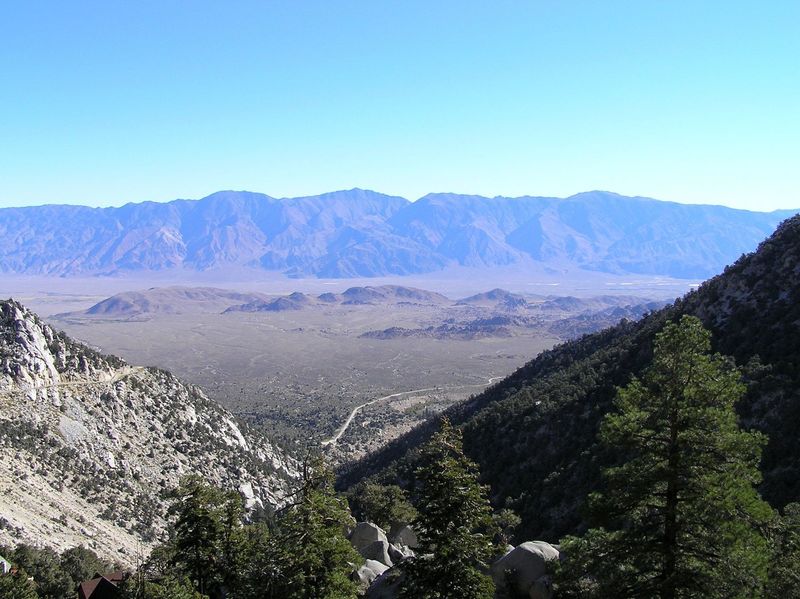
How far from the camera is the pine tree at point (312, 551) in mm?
15648

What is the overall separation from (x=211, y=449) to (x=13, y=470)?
19.1 meters

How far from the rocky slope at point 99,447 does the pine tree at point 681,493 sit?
31.9 metres

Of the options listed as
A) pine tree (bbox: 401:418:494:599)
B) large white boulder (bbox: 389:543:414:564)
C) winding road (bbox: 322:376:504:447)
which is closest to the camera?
pine tree (bbox: 401:418:494:599)

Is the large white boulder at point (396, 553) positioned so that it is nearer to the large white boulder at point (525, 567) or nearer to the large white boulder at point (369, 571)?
the large white boulder at point (369, 571)

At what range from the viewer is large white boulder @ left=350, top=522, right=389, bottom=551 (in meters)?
26.0

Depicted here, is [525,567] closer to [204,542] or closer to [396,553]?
[396,553]

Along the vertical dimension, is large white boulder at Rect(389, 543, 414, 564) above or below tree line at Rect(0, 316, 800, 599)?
below

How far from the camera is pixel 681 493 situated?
38.5 ft

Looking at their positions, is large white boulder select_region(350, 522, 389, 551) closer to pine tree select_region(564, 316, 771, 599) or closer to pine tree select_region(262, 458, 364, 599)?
pine tree select_region(262, 458, 364, 599)

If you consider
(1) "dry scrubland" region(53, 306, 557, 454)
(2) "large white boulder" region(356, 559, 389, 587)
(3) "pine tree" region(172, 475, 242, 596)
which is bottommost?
(1) "dry scrubland" region(53, 306, 557, 454)

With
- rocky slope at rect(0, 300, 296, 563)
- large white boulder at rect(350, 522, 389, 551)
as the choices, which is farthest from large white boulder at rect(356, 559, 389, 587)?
rocky slope at rect(0, 300, 296, 563)

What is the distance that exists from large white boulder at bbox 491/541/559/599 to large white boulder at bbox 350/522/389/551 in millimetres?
7977

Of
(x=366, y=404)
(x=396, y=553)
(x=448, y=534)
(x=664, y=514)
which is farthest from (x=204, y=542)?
(x=366, y=404)

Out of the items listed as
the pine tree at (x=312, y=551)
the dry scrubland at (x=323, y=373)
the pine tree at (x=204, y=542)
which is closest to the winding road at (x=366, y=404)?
the dry scrubland at (x=323, y=373)
